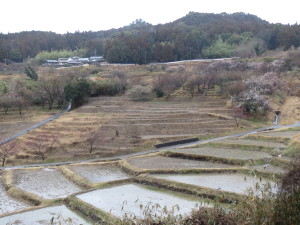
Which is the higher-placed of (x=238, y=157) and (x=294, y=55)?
(x=294, y=55)

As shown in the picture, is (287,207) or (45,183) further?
(45,183)

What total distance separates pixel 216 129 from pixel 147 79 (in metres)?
33.6

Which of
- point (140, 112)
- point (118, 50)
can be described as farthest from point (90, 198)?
point (118, 50)

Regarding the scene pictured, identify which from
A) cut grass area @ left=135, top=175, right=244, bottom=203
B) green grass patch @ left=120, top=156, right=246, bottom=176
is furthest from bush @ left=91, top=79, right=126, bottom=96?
cut grass area @ left=135, top=175, right=244, bottom=203

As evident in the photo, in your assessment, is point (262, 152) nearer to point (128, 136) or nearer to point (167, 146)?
point (167, 146)

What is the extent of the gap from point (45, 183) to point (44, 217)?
7059 mm

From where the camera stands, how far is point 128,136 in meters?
38.0

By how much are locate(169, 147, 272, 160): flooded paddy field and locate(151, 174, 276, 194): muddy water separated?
14.2 feet

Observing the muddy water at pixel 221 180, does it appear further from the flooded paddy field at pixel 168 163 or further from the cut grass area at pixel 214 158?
the cut grass area at pixel 214 158

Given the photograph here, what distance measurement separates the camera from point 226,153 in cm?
2830

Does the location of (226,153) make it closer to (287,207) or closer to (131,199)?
(131,199)

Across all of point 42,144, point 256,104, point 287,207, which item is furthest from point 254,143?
point 287,207

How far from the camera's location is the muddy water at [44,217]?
55.6 ft

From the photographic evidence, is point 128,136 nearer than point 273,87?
Yes
